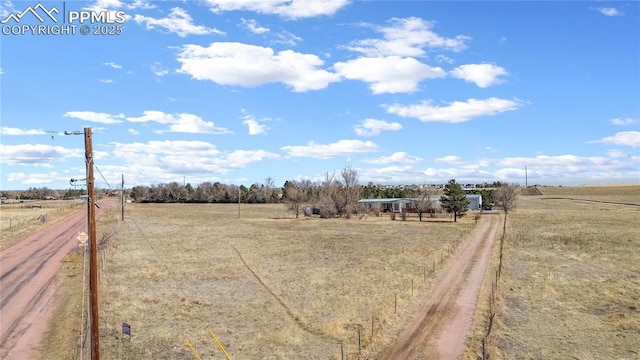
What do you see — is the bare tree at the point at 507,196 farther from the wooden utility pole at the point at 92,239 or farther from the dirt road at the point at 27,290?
the wooden utility pole at the point at 92,239

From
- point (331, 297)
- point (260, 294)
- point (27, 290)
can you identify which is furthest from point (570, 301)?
point (27, 290)

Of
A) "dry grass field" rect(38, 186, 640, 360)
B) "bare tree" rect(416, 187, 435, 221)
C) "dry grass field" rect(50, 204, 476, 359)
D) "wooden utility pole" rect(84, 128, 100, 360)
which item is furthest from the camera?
"bare tree" rect(416, 187, 435, 221)

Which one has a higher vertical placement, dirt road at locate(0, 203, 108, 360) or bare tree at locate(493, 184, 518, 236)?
bare tree at locate(493, 184, 518, 236)

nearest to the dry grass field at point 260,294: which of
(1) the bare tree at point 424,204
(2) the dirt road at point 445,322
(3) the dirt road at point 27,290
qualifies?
(2) the dirt road at point 445,322

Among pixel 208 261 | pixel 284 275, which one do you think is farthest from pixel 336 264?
pixel 208 261

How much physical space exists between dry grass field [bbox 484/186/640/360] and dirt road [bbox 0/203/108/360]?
20.1 m

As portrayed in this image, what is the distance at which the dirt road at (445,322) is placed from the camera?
1844 cm

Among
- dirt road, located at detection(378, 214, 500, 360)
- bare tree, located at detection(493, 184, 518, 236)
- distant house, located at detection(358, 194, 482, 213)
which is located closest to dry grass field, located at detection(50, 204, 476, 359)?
dirt road, located at detection(378, 214, 500, 360)

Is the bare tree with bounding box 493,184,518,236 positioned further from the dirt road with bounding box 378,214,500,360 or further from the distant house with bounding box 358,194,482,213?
the dirt road with bounding box 378,214,500,360

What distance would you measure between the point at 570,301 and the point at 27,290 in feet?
108

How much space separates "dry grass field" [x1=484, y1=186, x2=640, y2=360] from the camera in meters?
19.2

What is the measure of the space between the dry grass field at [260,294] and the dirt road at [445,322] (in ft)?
2.41

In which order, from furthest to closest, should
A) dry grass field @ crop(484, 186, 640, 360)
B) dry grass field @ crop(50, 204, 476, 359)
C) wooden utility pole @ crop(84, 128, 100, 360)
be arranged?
dry grass field @ crop(50, 204, 476, 359)
dry grass field @ crop(484, 186, 640, 360)
wooden utility pole @ crop(84, 128, 100, 360)

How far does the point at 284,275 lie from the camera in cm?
3409
